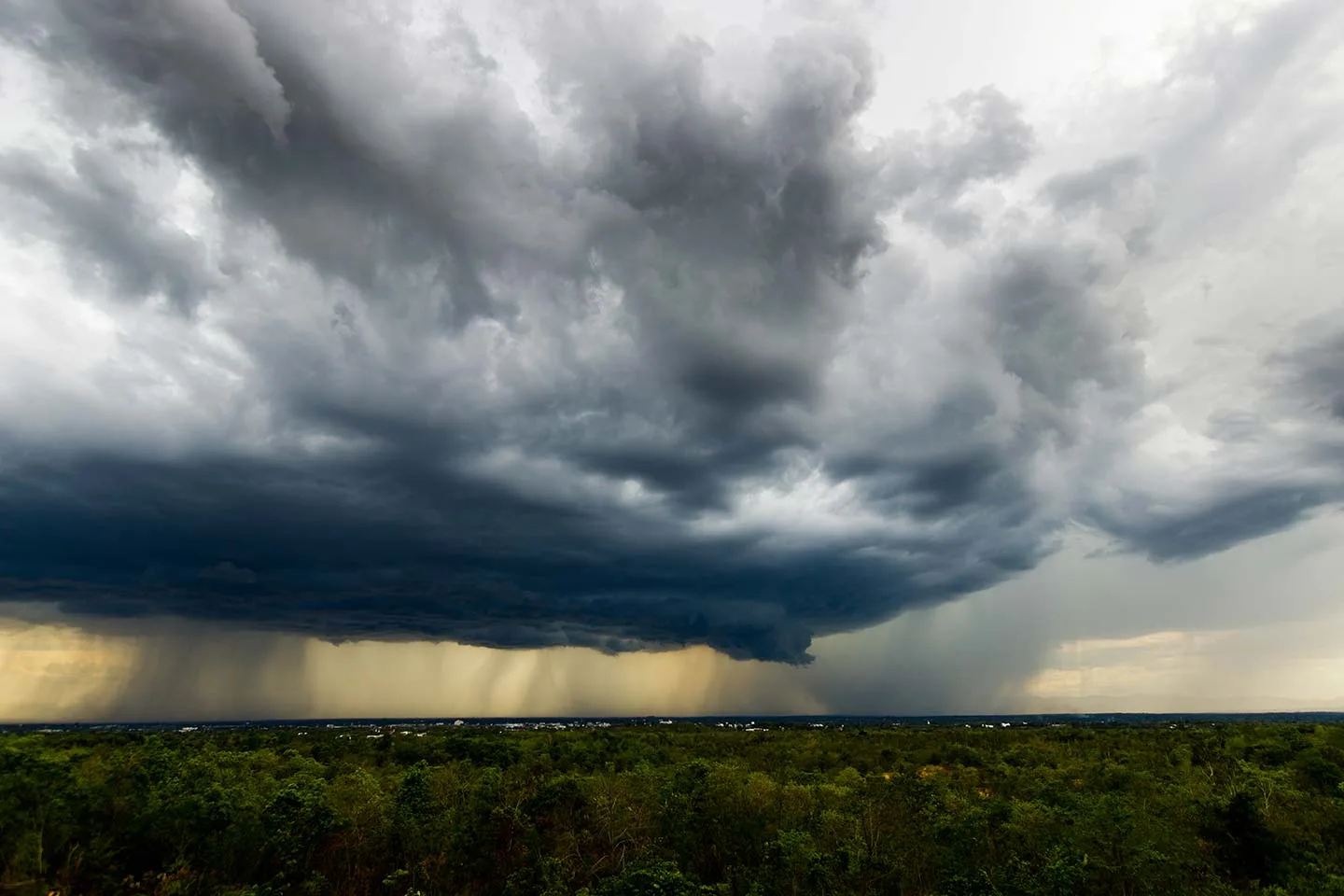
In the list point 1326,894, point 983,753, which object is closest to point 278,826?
point 1326,894

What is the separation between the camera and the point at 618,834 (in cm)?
3025

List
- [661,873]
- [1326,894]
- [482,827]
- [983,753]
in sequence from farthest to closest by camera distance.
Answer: [983,753], [482,827], [661,873], [1326,894]

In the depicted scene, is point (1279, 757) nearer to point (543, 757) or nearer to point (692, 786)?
point (692, 786)

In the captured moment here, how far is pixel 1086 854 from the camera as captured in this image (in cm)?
2573

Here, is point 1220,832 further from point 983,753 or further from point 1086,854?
point 983,753

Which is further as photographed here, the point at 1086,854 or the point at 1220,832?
the point at 1220,832

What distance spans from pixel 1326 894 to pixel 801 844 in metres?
15.1

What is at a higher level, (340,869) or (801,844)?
(801,844)

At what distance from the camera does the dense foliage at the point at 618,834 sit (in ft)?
81.9

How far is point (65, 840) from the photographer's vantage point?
25.9 metres

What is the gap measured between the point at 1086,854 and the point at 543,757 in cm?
5302

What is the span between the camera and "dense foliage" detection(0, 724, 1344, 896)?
2495cm

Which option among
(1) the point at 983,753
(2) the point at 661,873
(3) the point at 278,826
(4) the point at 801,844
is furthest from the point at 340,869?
(1) the point at 983,753

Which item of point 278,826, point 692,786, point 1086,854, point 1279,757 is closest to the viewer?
point 1086,854
